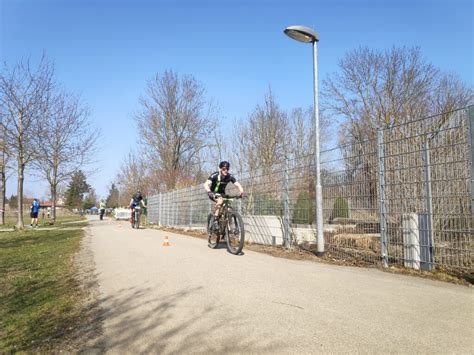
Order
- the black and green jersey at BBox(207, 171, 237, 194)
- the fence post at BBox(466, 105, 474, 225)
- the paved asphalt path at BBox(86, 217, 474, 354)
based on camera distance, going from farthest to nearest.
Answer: the black and green jersey at BBox(207, 171, 237, 194) < the fence post at BBox(466, 105, 474, 225) < the paved asphalt path at BBox(86, 217, 474, 354)

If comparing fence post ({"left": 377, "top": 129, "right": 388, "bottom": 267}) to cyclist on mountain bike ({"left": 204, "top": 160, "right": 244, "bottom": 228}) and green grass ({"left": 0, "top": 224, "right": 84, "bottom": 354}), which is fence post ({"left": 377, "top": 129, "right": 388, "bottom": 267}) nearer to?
cyclist on mountain bike ({"left": 204, "top": 160, "right": 244, "bottom": 228})

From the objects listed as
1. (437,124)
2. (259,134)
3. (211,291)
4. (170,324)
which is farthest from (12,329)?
(259,134)

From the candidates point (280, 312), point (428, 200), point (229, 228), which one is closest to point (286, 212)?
point (229, 228)

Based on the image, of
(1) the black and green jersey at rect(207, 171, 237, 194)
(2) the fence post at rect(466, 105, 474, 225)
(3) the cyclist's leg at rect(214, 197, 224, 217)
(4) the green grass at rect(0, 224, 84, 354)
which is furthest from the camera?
(1) the black and green jersey at rect(207, 171, 237, 194)

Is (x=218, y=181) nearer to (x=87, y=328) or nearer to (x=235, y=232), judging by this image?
(x=235, y=232)

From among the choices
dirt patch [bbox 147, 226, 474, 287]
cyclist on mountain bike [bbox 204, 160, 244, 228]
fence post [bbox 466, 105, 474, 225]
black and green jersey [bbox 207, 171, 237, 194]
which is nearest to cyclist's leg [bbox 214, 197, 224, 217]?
cyclist on mountain bike [bbox 204, 160, 244, 228]

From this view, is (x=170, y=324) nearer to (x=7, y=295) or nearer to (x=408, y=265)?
(x=7, y=295)

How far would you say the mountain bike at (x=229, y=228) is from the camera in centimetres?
798

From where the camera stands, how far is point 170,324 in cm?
356

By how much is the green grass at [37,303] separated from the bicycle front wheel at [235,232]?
3.21 meters

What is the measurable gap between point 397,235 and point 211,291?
3486 millimetres

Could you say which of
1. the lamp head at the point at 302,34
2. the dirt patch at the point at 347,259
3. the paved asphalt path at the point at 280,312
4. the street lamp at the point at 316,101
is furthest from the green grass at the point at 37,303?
the lamp head at the point at 302,34

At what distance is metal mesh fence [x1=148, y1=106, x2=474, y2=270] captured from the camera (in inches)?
215

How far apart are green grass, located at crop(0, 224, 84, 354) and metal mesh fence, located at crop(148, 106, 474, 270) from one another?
4941 mm
